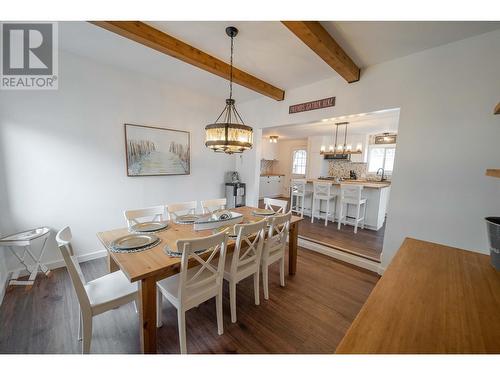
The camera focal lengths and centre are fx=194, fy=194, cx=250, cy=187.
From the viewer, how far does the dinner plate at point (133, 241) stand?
1.46 meters

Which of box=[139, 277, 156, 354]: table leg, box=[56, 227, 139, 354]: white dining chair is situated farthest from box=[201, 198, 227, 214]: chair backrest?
box=[139, 277, 156, 354]: table leg

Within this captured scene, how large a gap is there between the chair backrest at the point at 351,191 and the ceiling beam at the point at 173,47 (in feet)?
8.51

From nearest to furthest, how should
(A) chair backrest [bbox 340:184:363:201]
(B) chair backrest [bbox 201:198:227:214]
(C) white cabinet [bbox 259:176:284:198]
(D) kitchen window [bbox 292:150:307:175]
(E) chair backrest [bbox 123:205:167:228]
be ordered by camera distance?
(E) chair backrest [bbox 123:205:167:228] < (B) chair backrest [bbox 201:198:227:214] < (A) chair backrest [bbox 340:184:363:201] < (C) white cabinet [bbox 259:176:284:198] < (D) kitchen window [bbox 292:150:307:175]

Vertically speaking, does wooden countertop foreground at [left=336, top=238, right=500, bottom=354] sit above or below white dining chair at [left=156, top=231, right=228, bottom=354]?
above

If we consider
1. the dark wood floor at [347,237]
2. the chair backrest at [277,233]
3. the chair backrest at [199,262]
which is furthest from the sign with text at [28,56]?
the dark wood floor at [347,237]

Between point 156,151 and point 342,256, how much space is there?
3306 mm

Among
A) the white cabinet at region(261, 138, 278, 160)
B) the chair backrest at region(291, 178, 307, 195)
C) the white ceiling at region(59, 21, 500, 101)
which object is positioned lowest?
the chair backrest at region(291, 178, 307, 195)

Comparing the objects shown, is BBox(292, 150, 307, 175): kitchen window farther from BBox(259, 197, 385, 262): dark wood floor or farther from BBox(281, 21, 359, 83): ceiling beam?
BBox(281, 21, 359, 83): ceiling beam

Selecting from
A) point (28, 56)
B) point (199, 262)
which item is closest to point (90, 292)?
point (199, 262)

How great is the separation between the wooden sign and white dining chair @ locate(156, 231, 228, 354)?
8.17ft

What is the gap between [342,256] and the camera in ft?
9.46

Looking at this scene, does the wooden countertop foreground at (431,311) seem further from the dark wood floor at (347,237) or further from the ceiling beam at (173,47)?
the ceiling beam at (173,47)

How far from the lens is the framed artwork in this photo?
291cm

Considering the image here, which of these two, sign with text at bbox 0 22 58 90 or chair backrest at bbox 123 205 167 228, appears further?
chair backrest at bbox 123 205 167 228
